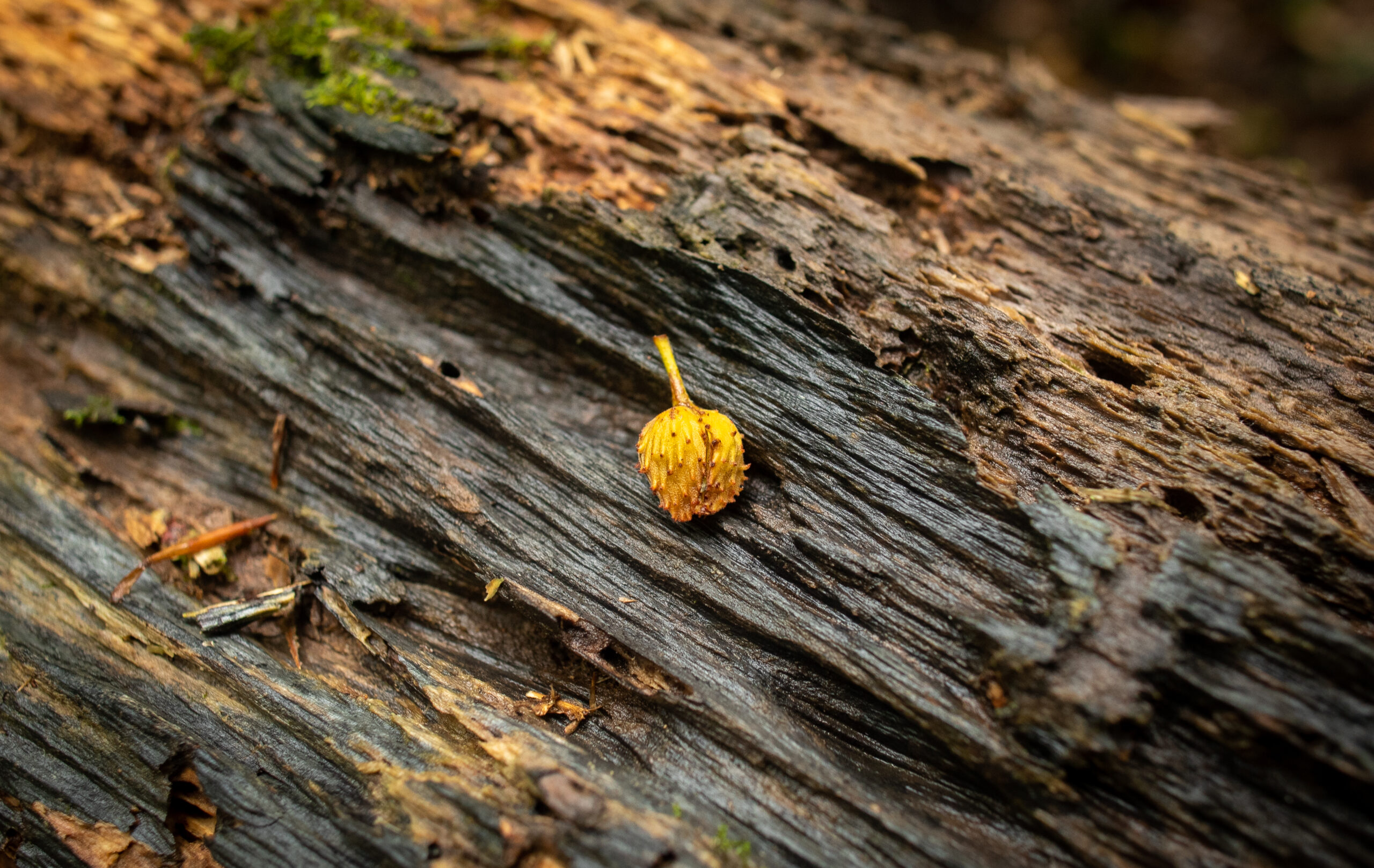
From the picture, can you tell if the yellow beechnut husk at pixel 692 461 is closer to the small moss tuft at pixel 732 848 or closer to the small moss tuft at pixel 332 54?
the small moss tuft at pixel 732 848

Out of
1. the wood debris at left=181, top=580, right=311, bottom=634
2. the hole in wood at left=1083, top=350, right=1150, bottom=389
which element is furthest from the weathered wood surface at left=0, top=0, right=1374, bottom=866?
the wood debris at left=181, top=580, right=311, bottom=634

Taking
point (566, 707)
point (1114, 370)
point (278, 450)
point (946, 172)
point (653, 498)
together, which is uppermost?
point (946, 172)

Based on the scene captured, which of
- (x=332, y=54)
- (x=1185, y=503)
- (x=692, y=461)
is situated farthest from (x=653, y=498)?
(x=332, y=54)

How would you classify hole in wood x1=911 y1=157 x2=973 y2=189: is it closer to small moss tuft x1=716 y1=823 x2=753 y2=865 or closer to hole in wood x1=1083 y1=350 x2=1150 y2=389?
hole in wood x1=1083 y1=350 x2=1150 y2=389

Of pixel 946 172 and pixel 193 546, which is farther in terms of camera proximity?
pixel 946 172

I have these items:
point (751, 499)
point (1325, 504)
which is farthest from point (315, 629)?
point (1325, 504)

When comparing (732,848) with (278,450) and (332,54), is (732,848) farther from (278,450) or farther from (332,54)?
(332,54)

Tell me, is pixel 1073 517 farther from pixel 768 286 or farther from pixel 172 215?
pixel 172 215
